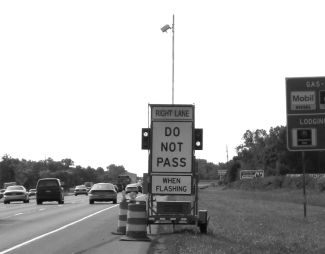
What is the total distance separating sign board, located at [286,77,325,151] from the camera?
62.3ft

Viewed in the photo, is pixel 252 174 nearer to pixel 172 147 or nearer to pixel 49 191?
pixel 49 191

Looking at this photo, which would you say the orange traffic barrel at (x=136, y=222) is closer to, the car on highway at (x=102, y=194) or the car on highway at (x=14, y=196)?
the car on highway at (x=102, y=194)

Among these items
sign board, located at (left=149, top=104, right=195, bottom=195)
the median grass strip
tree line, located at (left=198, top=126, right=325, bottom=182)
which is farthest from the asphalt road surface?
tree line, located at (left=198, top=126, right=325, bottom=182)

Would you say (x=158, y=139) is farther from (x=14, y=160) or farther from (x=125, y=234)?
(x=14, y=160)

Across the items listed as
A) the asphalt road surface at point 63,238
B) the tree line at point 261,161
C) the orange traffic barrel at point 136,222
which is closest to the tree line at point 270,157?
the tree line at point 261,161

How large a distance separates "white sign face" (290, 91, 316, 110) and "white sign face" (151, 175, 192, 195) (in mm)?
4146

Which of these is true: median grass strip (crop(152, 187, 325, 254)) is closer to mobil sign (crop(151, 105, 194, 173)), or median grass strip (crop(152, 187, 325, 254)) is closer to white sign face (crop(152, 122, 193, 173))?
white sign face (crop(152, 122, 193, 173))

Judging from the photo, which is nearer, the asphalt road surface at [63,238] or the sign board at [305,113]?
the asphalt road surface at [63,238]

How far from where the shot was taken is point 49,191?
153 ft

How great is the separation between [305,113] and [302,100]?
Result: 0.43 metres

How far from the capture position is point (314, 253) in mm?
12492

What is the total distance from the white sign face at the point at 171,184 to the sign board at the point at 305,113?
10.8 feet

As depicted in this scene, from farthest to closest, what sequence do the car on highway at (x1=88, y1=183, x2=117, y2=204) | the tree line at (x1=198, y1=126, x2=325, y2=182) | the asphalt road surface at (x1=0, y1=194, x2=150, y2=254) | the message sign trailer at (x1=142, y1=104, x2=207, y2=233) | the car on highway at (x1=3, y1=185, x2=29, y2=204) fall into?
the tree line at (x1=198, y1=126, x2=325, y2=182)
the car on highway at (x1=3, y1=185, x2=29, y2=204)
the car on highway at (x1=88, y1=183, x2=117, y2=204)
the message sign trailer at (x1=142, y1=104, x2=207, y2=233)
the asphalt road surface at (x1=0, y1=194, x2=150, y2=254)

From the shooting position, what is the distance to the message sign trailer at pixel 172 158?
1780 cm
